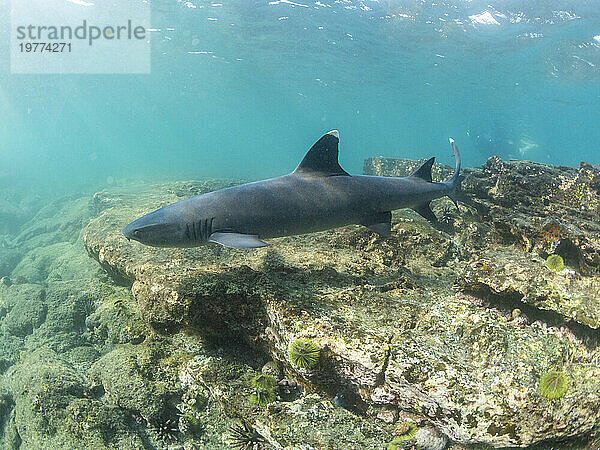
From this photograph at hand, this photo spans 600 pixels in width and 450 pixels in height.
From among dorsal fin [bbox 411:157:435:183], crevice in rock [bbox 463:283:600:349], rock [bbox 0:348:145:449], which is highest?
dorsal fin [bbox 411:157:435:183]

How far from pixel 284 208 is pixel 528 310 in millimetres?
3021

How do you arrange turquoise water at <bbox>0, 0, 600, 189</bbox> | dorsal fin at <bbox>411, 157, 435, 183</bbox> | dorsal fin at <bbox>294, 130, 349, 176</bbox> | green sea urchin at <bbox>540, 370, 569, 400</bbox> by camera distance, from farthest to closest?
turquoise water at <bbox>0, 0, 600, 189</bbox>
dorsal fin at <bbox>411, 157, 435, 183</bbox>
dorsal fin at <bbox>294, 130, 349, 176</bbox>
green sea urchin at <bbox>540, 370, 569, 400</bbox>

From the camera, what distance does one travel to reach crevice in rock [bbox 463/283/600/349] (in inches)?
140

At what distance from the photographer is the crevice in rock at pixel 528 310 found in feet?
11.7

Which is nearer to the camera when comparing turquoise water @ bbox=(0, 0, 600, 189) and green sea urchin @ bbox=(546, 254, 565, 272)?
green sea urchin @ bbox=(546, 254, 565, 272)

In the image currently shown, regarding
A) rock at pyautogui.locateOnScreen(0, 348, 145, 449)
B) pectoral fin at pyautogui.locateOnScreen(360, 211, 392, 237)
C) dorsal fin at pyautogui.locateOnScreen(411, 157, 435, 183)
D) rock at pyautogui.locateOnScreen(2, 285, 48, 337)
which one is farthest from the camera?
rock at pyautogui.locateOnScreen(2, 285, 48, 337)

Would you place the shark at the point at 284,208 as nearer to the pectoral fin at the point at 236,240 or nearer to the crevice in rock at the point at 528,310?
the pectoral fin at the point at 236,240

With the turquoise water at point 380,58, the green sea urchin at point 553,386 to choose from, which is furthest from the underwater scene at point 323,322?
the turquoise water at point 380,58

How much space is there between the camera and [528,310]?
3727mm

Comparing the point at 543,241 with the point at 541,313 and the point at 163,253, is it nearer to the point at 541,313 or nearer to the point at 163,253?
the point at 541,313

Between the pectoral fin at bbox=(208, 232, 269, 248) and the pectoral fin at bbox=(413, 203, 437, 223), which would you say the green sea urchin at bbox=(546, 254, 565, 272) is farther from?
the pectoral fin at bbox=(208, 232, 269, 248)

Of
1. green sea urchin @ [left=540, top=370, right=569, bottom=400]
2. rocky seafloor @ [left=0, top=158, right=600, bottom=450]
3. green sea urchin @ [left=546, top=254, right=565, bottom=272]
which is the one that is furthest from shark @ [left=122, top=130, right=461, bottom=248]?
green sea urchin @ [left=540, top=370, right=569, bottom=400]

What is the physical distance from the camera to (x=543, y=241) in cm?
487

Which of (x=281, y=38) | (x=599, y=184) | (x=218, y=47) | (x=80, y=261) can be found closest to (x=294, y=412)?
(x=80, y=261)
